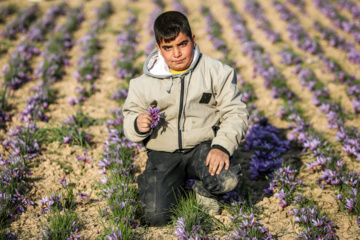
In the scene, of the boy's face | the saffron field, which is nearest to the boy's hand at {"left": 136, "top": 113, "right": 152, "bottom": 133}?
the boy's face

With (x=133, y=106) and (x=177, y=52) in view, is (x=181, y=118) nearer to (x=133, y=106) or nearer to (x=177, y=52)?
(x=133, y=106)

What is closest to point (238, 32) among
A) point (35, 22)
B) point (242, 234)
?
point (35, 22)

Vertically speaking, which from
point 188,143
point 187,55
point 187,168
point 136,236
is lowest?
point 136,236

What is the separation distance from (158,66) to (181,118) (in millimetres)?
748

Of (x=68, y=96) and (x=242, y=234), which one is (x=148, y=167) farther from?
(x=68, y=96)

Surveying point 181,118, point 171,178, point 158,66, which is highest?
point 158,66

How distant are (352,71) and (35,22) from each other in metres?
10.4

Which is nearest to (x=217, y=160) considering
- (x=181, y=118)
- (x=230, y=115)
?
(x=230, y=115)

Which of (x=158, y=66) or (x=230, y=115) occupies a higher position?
(x=158, y=66)

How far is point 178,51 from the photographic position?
372cm

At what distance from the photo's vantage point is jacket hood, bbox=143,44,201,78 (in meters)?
3.89

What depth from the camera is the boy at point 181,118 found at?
3697 millimetres

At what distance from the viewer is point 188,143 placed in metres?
3.99

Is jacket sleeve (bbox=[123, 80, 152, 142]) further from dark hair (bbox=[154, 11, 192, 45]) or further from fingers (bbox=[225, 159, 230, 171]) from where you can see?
fingers (bbox=[225, 159, 230, 171])
